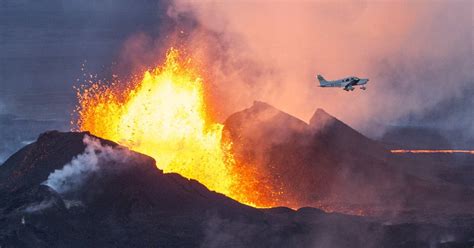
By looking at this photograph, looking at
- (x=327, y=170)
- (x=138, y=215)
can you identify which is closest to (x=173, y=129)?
(x=327, y=170)

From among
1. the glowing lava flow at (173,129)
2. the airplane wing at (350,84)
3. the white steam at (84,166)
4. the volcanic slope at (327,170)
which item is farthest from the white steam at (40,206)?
the airplane wing at (350,84)

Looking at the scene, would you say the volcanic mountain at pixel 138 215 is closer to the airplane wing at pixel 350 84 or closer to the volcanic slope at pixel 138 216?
the volcanic slope at pixel 138 216

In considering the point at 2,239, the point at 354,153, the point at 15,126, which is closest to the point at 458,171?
the point at 354,153

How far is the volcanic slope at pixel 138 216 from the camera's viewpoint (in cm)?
8431

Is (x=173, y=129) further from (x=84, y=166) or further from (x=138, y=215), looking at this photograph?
(x=138, y=215)

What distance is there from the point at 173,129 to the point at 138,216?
27.0 meters

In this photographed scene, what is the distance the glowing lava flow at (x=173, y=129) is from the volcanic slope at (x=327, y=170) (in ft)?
10.4

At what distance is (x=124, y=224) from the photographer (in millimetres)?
86875

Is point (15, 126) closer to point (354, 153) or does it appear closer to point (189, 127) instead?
point (189, 127)

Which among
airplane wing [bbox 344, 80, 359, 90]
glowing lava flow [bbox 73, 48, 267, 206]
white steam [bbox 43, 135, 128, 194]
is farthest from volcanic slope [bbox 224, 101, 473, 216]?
white steam [bbox 43, 135, 128, 194]

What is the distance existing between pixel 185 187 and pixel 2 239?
18911 millimetres

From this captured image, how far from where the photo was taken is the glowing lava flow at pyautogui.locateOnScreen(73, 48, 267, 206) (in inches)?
4235

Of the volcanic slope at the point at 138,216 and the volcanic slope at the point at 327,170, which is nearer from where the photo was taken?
the volcanic slope at the point at 138,216

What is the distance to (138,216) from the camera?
88188mm
